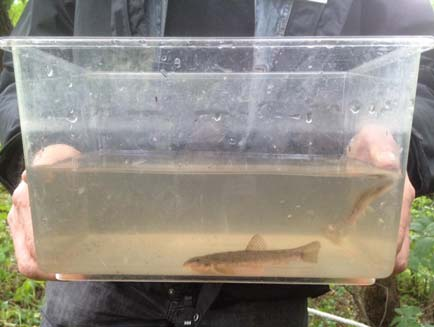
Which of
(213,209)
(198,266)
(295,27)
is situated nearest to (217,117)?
(213,209)

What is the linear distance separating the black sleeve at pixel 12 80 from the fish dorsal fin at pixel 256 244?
67 centimetres

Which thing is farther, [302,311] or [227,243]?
[302,311]

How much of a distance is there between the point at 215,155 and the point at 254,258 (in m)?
0.20

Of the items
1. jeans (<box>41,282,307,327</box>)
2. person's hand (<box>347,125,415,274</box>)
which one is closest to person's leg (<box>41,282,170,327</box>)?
jeans (<box>41,282,307,327</box>)

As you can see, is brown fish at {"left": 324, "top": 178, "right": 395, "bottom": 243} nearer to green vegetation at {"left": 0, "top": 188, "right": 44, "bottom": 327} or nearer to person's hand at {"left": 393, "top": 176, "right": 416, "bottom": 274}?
person's hand at {"left": 393, "top": 176, "right": 416, "bottom": 274}

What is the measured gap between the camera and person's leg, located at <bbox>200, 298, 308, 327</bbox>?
144 cm

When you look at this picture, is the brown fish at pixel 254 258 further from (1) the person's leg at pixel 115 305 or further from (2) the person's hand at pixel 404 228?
(1) the person's leg at pixel 115 305

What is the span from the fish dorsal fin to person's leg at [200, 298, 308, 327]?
45 cm

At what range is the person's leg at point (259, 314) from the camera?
144 centimetres

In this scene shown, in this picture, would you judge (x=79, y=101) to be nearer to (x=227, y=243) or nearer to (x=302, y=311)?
(x=227, y=243)

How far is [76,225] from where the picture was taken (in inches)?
42.4

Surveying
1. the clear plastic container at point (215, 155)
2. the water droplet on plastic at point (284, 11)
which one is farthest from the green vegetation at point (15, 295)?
the water droplet on plastic at point (284, 11)

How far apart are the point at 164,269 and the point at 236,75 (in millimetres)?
389

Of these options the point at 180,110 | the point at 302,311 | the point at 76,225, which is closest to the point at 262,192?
the point at 180,110
